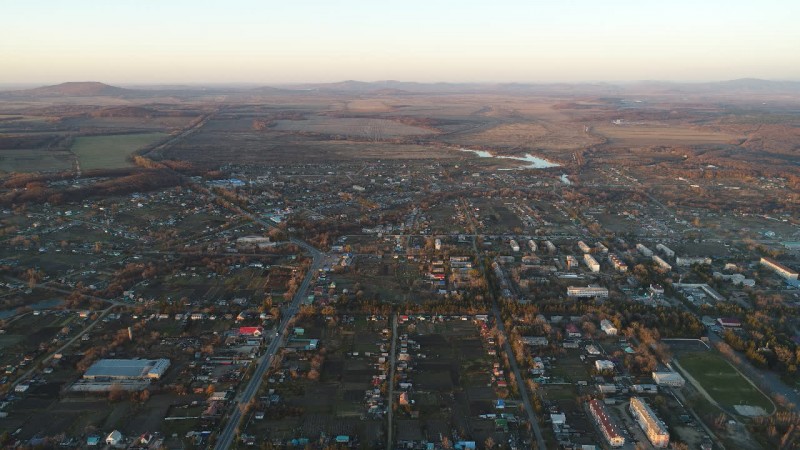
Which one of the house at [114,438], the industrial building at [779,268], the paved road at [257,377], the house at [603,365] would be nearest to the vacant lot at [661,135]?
the industrial building at [779,268]

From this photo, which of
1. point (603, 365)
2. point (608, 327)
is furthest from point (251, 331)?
point (608, 327)

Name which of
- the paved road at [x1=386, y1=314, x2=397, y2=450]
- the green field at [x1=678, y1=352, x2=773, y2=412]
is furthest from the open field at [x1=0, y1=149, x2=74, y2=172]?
the green field at [x1=678, y1=352, x2=773, y2=412]

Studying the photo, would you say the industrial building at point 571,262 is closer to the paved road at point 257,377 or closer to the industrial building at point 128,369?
the paved road at point 257,377

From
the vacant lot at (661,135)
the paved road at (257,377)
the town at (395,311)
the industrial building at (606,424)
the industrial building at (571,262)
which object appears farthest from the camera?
the vacant lot at (661,135)

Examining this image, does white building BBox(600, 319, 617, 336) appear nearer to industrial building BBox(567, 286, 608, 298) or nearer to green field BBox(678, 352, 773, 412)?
green field BBox(678, 352, 773, 412)

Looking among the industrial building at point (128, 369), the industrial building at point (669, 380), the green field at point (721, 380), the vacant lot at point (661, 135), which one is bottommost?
the green field at point (721, 380)

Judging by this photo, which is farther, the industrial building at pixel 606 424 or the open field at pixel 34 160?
the open field at pixel 34 160
